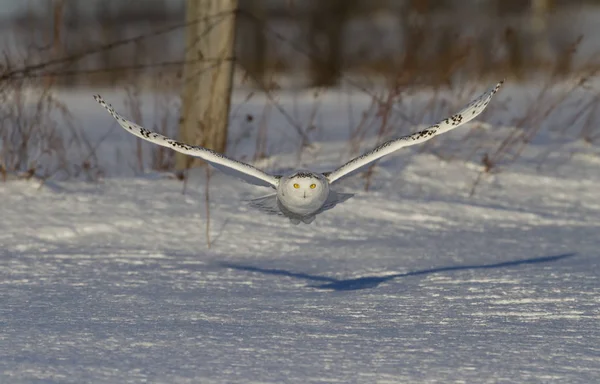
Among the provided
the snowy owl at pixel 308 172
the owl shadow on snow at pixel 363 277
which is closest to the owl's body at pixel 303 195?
the snowy owl at pixel 308 172

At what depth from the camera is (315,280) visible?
4613 millimetres

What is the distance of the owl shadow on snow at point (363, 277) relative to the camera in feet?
14.8

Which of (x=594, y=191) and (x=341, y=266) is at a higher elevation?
(x=594, y=191)

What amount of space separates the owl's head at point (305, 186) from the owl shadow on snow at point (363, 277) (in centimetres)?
49

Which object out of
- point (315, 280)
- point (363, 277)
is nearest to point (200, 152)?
point (315, 280)

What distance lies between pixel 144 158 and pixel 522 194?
2.80 m

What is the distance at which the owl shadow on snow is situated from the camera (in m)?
4.50

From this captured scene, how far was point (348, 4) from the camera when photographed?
17.4 metres

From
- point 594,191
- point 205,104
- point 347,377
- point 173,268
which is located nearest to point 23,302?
point 173,268

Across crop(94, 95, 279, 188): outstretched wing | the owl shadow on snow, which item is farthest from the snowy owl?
the owl shadow on snow

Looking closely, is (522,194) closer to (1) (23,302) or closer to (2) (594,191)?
(2) (594,191)

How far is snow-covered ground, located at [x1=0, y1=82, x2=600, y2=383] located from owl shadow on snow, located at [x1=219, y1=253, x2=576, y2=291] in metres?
0.02

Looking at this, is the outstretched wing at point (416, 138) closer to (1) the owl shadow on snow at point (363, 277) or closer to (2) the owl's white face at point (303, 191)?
(2) the owl's white face at point (303, 191)

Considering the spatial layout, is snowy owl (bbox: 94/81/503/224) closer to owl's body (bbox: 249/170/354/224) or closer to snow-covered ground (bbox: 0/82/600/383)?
owl's body (bbox: 249/170/354/224)
